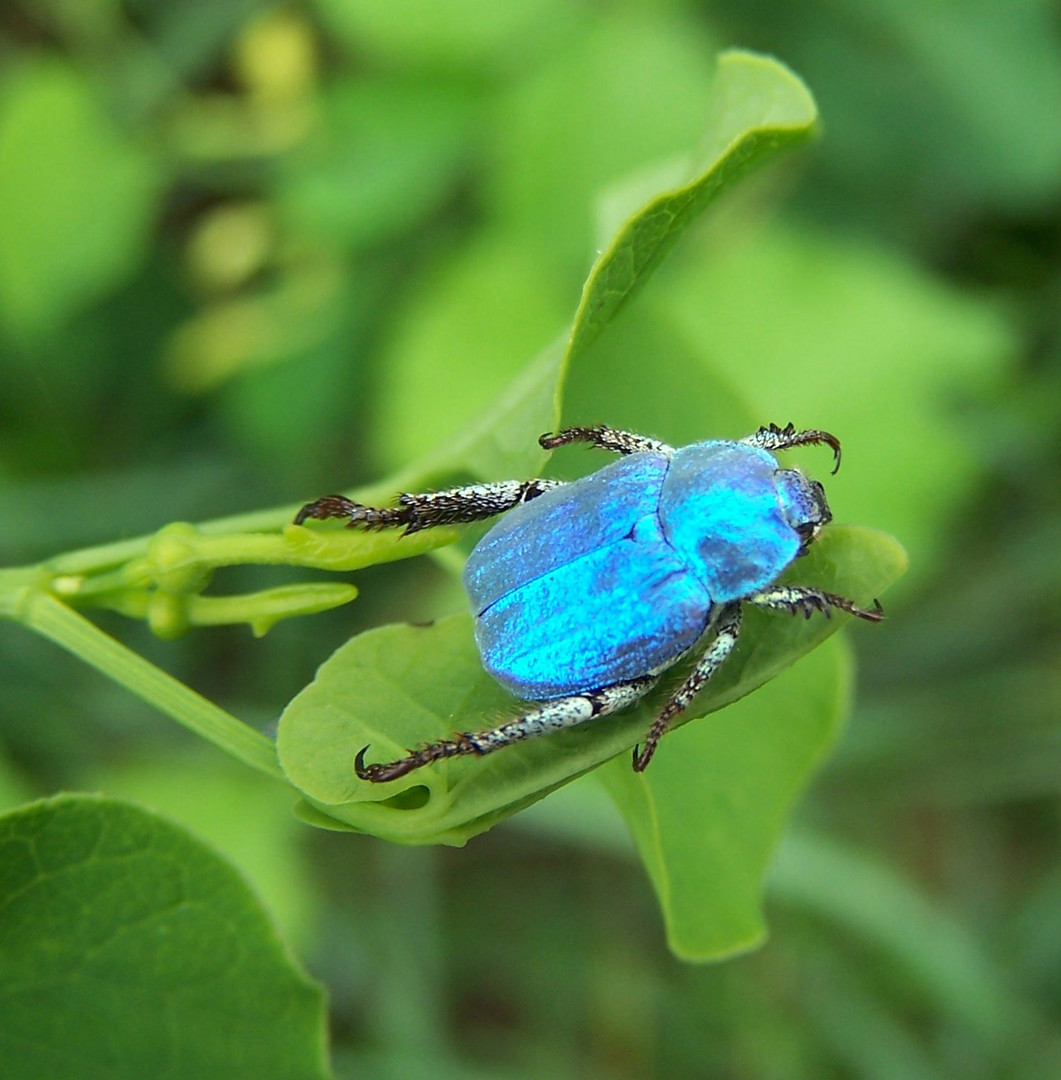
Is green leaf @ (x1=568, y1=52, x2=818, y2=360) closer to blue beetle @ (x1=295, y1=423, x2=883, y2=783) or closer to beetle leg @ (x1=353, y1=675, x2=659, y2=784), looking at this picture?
blue beetle @ (x1=295, y1=423, x2=883, y2=783)

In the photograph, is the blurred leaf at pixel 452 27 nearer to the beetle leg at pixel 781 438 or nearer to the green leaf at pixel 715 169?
the green leaf at pixel 715 169

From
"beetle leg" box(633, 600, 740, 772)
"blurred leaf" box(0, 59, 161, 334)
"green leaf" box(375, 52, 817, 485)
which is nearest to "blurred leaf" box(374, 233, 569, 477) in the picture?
"blurred leaf" box(0, 59, 161, 334)

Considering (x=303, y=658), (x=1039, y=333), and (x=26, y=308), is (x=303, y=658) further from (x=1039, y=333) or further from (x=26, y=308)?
(x=1039, y=333)

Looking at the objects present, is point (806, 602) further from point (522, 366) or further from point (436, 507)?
point (522, 366)

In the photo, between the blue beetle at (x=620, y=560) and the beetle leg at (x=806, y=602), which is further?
the blue beetle at (x=620, y=560)

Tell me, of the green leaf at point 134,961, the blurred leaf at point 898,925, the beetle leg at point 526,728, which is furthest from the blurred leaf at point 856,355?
the green leaf at point 134,961
